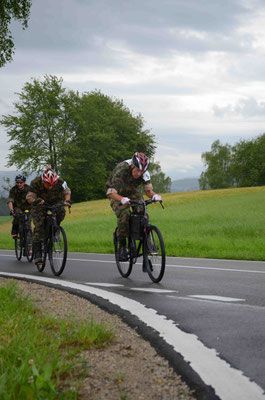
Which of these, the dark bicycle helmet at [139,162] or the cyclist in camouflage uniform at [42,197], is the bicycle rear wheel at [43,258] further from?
the dark bicycle helmet at [139,162]

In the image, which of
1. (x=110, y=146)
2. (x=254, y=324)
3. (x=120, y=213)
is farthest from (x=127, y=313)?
(x=110, y=146)

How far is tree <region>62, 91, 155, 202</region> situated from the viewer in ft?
200

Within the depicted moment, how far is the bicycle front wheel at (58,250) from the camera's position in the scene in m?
9.38

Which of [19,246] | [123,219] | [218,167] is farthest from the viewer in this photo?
[218,167]

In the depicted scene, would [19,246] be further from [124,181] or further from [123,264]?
[124,181]

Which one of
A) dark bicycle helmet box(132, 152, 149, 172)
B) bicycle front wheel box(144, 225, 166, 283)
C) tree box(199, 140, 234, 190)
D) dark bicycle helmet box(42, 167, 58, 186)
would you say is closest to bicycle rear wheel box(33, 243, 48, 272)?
dark bicycle helmet box(42, 167, 58, 186)

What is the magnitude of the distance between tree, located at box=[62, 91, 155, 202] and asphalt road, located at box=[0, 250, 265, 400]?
161ft

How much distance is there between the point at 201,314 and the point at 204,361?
172 cm

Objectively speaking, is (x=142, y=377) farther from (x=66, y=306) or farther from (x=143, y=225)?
(x=143, y=225)

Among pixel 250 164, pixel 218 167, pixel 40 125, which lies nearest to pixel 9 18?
pixel 40 125

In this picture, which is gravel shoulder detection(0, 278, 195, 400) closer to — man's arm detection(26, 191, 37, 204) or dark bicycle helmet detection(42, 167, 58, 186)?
dark bicycle helmet detection(42, 167, 58, 186)

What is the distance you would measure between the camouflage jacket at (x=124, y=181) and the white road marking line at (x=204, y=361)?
2.76 m

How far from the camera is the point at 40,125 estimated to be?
192 feet

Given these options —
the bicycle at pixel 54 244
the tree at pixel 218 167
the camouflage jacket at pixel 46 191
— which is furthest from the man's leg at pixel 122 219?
the tree at pixel 218 167
